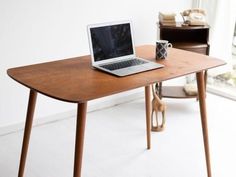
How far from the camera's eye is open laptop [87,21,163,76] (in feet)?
6.08

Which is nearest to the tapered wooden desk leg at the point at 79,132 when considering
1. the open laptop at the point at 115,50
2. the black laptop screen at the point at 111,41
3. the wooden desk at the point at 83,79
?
the wooden desk at the point at 83,79

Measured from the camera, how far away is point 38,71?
181 centimetres

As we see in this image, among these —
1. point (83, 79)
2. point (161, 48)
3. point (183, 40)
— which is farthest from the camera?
point (183, 40)

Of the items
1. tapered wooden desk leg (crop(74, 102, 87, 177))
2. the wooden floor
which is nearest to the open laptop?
tapered wooden desk leg (crop(74, 102, 87, 177))

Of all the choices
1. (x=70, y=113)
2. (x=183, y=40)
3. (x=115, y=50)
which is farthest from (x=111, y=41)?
(x=183, y=40)

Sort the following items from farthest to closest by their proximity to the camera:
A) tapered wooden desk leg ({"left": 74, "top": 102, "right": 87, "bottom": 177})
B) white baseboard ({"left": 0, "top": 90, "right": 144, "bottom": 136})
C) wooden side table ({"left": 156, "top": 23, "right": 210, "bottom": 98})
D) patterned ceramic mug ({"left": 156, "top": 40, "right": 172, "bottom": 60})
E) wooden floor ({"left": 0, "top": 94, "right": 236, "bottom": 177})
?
wooden side table ({"left": 156, "top": 23, "right": 210, "bottom": 98}), white baseboard ({"left": 0, "top": 90, "right": 144, "bottom": 136}), wooden floor ({"left": 0, "top": 94, "right": 236, "bottom": 177}), patterned ceramic mug ({"left": 156, "top": 40, "right": 172, "bottom": 60}), tapered wooden desk leg ({"left": 74, "top": 102, "right": 87, "bottom": 177})

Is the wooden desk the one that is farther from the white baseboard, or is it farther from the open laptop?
the white baseboard

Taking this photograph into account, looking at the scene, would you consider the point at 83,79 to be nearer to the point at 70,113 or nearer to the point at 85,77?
the point at 85,77

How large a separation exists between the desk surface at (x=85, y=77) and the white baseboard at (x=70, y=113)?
1046mm

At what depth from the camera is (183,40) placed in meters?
3.45

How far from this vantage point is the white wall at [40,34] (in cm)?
259

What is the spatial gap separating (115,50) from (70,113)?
1.27 meters

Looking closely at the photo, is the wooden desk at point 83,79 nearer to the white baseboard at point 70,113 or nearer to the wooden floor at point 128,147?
the wooden floor at point 128,147

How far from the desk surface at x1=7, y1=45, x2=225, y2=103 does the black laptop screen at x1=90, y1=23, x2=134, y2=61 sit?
118 mm
